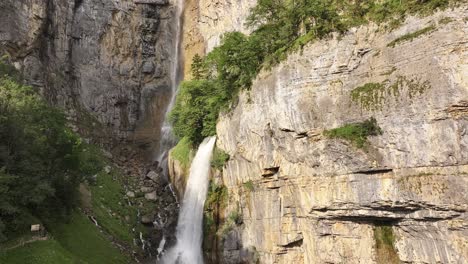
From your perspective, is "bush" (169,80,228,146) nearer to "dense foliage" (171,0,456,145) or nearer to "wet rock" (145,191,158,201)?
"dense foliage" (171,0,456,145)

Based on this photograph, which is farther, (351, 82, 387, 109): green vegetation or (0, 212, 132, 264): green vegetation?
(0, 212, 132, 264): green vegetation

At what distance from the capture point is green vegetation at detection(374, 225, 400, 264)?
60.2 ft

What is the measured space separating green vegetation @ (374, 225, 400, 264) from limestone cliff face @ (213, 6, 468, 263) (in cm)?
5

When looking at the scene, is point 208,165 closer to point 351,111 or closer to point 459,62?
point 351,111

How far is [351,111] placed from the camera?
761 inches

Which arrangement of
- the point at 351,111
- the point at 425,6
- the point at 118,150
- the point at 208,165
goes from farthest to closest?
the point at 118,150 < the point at 208,165 < the point at 351,111 < the point at 425,6

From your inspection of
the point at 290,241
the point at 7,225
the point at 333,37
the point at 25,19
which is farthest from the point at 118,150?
the point at 333,37

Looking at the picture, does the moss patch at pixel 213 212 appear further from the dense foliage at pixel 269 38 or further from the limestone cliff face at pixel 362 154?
the dense foliage at pixel 269 38

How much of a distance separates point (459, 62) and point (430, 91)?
1.59 meters

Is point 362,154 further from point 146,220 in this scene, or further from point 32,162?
point 146,220

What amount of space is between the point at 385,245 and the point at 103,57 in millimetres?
42174

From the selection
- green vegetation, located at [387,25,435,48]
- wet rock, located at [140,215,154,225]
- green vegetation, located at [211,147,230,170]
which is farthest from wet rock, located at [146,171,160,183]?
green vegetation, located at [387,25,435,48]

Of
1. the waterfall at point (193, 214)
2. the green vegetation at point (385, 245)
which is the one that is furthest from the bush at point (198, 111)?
the green vegetation at point (385, 245)

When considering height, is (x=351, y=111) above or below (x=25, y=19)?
below
